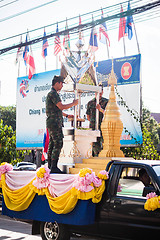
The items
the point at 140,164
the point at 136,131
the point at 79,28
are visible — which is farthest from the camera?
the point at 136,131

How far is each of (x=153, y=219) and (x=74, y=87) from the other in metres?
3.83

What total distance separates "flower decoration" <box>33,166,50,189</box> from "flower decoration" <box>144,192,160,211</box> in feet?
6.70

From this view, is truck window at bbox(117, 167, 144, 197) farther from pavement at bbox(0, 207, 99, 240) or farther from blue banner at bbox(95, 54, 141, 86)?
blue banner at bbox(95, 54, 141, 86)

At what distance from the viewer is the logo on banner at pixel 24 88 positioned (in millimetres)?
21542

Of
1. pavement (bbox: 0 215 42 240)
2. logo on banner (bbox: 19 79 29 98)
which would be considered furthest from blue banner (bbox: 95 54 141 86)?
pavement (bbox: 0 215 42 240)

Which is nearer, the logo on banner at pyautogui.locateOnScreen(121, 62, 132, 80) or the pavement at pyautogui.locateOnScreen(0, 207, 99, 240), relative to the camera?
the pavement at pyautogui.locateOnScreen(0, 207, 99, 240)

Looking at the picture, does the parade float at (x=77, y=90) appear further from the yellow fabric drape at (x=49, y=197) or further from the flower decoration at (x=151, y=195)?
the flower decoration at (x=151, y=195)

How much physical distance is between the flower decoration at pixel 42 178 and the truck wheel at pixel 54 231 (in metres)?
0.68

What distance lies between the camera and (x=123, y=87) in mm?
16969

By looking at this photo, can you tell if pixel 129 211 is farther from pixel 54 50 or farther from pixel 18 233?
pixel 54 50

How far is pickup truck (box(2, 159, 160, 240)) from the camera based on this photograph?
5875 millimetres

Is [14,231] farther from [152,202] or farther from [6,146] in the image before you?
[6,146]

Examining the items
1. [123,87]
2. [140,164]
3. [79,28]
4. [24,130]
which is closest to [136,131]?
[123,87]

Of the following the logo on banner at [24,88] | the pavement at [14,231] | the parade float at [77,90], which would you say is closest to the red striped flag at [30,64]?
the logo on banner at [24,88]
